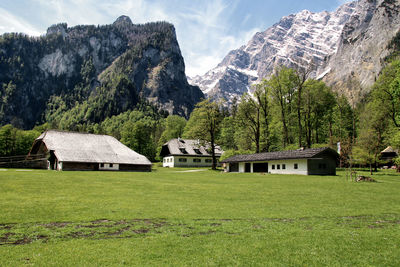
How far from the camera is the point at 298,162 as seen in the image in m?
44.8

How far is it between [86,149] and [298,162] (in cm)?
3868

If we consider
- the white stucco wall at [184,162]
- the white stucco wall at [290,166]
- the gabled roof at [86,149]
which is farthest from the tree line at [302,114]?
the white stucco wall at [184,162]

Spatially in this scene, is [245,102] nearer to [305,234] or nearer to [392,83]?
[392,83]

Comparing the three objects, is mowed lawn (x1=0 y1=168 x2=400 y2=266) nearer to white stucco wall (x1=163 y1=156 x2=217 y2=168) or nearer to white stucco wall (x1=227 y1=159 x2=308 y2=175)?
white stucco wall (x1=227 y1=159 x2=308 y2=175)

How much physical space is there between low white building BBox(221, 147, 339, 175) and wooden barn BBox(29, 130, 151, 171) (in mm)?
22252

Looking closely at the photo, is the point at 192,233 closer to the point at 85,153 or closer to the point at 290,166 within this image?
the point at 290,166

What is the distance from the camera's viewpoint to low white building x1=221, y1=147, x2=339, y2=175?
4303 cm

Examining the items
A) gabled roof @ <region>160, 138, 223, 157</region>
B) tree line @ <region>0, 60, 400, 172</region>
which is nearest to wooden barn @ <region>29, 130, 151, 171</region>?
tree line @ <region>0, 60, 400, 172</region>

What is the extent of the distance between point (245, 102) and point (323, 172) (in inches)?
1000

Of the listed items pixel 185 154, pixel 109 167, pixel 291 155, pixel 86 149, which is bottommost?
pixel 109 167

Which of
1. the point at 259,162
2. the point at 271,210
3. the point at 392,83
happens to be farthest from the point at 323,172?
the point at 271,210

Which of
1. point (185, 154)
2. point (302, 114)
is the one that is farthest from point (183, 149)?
point (302, 114)

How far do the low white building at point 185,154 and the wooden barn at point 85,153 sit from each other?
24477 mm

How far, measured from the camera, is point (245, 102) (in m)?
63.2
